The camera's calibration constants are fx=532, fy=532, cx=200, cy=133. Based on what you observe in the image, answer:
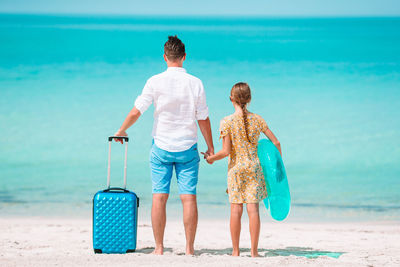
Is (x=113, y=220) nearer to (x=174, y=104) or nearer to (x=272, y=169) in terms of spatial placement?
(x=174, y=104)

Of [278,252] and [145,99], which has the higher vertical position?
[145,99]

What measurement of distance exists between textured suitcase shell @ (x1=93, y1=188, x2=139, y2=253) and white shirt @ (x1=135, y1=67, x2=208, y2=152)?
44 cm

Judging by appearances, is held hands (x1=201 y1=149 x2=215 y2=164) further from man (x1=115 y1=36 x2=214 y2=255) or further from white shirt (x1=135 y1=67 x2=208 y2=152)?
white shirt (x1=135 y1=67 x2=208 y2=152)

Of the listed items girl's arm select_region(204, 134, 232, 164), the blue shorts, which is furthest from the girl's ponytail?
the blue shorts

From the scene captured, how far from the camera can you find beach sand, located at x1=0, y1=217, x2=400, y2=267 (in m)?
3.12

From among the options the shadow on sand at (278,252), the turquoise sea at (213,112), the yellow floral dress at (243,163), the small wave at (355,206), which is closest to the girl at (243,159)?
the yellow floral dress at (243,163)

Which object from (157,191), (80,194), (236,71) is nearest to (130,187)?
(80,194)

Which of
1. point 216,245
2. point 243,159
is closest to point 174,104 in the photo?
point 243,159

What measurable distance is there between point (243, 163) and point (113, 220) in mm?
905

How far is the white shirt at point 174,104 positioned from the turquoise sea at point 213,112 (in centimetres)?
284

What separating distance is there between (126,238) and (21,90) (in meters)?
16.4

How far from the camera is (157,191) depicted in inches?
133

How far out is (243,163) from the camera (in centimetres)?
338

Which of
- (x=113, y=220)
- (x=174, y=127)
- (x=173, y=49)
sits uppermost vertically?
(x=173, y=49)
